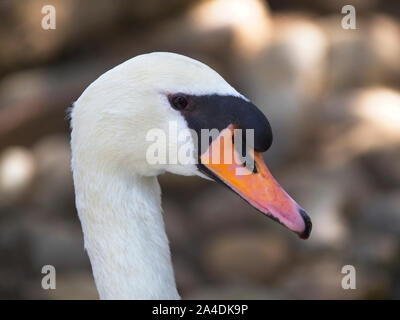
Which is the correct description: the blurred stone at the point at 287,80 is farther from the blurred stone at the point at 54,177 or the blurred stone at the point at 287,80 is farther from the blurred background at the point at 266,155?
the blurred stone at the point at 54,177

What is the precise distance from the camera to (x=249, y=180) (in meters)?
2.06

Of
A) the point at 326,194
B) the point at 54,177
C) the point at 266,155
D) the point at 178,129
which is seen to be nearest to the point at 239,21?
the point at 266,155

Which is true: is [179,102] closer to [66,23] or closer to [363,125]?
[363,125]

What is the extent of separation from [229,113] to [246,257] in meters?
3.47

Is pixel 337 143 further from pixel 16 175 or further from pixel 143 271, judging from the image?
pixel 143 271

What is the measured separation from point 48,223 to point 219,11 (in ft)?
8.67

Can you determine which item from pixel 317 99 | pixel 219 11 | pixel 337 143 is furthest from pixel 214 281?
pixel 219 11

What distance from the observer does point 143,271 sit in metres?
2.11

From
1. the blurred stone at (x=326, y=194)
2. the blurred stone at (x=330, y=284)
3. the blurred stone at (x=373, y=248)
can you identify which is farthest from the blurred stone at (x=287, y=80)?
the blurred stone at (x=330, y=284)

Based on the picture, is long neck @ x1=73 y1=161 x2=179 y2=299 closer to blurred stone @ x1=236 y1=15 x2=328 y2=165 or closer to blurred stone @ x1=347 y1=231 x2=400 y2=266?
blurred stone @ x1=347 y1=231 x2=400 y2=266

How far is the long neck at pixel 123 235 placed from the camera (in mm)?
2105

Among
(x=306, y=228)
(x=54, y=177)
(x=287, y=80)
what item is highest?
(x=287, y=80)

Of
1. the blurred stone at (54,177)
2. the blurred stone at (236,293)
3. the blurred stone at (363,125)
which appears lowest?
the blurred stone at (236,293)

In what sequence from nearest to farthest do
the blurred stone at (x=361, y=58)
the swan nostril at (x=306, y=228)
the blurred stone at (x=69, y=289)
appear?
the swan nostril at (x=306, y=228)
the blurred stone at (x=69, y=289)
the blurred stone at (x=361, y=58)
